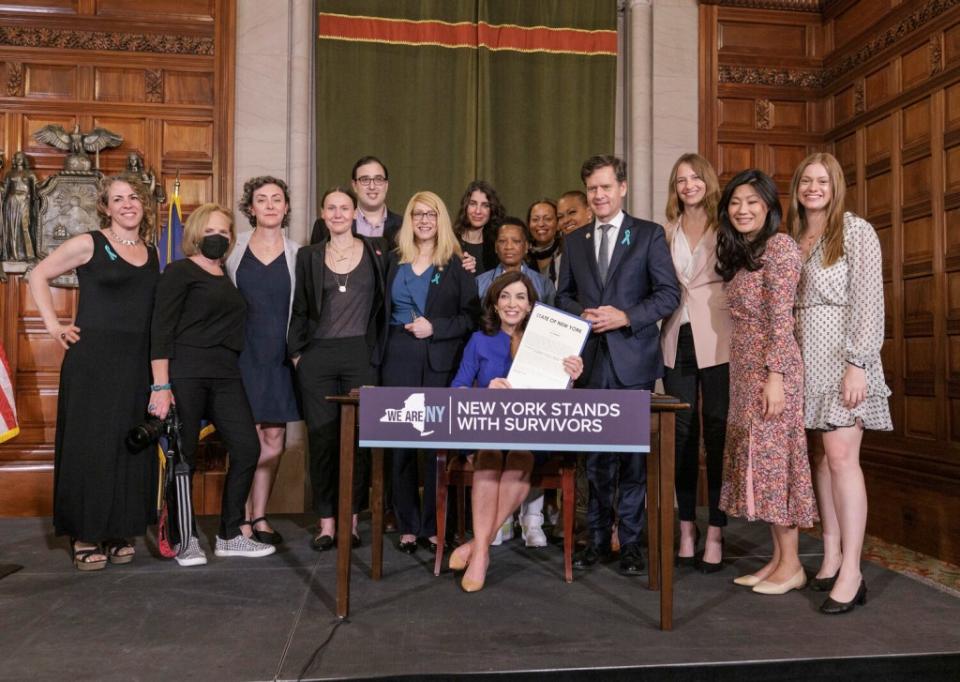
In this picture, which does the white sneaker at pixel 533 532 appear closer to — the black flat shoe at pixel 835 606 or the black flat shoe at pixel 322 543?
the black flat shoe at pixel 322 543

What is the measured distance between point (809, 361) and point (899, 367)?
6.72ft

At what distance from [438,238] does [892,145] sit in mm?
2917

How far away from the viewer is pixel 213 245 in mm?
3318

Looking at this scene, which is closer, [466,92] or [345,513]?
[345,513]

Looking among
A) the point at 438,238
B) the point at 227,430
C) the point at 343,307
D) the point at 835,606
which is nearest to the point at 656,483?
the point at 835,606

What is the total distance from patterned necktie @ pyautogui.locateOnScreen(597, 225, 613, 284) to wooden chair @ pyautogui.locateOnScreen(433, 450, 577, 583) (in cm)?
75

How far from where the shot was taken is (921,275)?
14.2ft

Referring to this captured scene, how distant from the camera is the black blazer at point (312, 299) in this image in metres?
3.39

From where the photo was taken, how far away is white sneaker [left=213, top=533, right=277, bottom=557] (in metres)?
3.38

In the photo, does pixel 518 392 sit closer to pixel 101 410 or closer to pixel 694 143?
pixel 101 410

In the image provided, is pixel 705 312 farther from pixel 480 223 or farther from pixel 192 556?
pixel 192 556

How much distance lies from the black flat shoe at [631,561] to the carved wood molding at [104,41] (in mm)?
3982

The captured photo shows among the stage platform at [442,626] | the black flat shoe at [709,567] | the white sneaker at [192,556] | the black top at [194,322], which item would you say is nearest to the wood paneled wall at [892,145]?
the stage platform at [442,626]

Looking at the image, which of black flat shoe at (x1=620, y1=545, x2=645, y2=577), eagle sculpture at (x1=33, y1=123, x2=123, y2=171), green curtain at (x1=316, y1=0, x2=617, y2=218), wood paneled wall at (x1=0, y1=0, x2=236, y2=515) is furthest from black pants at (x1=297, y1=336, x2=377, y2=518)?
eagle sculpture at (x1=33, y1=123, x2=123, y2=171)
